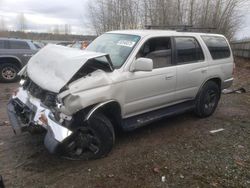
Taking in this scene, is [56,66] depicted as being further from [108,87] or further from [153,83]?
[153,83]

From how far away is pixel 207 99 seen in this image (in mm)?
6227

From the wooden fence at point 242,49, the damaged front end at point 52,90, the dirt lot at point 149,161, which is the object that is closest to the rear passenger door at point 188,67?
the dirt lot at point 149,161

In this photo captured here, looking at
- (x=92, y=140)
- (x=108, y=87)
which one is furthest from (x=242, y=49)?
(x=92, y=140)

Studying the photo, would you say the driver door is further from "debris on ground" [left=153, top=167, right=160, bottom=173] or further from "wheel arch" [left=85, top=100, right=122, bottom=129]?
"debris on ground" [left=153, top=167, right=160, bottom=173]

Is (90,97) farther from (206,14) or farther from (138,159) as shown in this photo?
(206,14)

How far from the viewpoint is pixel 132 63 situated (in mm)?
4559

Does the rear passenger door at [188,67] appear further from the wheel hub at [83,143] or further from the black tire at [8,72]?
the black tire at [8,72]

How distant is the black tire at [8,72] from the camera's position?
1111cm

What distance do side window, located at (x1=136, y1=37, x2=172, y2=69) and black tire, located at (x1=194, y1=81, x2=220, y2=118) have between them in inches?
48.1

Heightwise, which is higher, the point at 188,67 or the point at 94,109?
the point at 188,67

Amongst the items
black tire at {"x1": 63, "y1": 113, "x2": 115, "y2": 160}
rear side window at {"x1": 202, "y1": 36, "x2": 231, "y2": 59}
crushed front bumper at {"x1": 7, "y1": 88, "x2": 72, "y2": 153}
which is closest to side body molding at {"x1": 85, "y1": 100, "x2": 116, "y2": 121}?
black tire at {"x1": 63, "y1": 113, "x2": 115, "y2": 160}

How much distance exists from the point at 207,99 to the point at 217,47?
1142 millimetres

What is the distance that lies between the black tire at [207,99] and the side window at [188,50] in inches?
25.7

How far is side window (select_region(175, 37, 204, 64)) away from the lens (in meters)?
5.45
